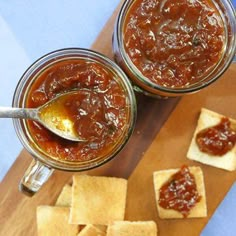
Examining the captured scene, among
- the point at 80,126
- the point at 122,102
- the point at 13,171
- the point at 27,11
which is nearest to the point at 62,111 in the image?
the point at 80,126

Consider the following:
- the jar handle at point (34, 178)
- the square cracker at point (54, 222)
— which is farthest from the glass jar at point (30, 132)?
the square cracker at point (54, 222)

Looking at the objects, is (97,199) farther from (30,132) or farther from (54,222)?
(30,132)

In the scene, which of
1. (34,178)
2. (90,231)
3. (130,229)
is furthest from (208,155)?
(34,178)

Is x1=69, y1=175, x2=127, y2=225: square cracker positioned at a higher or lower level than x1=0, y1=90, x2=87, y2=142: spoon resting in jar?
lower

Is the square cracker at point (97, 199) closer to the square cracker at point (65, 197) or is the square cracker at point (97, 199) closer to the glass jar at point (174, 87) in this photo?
the square cracker at point (65, 197)

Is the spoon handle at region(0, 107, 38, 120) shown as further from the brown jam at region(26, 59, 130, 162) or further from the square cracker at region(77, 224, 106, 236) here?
the square cracker at region(77, 224, 106, 236)

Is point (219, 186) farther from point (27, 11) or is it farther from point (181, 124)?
point (27, 11)

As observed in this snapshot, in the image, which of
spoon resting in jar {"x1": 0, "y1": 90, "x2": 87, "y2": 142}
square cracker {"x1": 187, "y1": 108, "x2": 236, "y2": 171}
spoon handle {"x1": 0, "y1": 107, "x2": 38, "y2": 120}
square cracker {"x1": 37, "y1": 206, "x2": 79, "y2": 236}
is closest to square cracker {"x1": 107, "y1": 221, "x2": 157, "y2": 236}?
square cracker {"x1": 37, "y1": 206, "x2": 79, "y2": 236}
